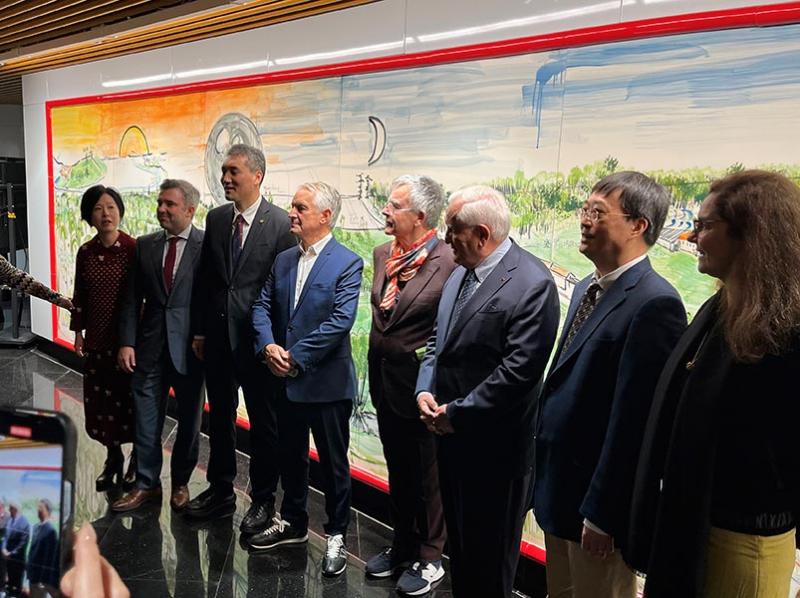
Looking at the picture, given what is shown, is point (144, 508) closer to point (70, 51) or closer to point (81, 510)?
point (81, 510)

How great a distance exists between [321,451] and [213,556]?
796 millimetres

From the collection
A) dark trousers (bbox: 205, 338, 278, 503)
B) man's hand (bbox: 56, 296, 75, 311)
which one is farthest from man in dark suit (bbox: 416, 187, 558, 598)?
man's hand (bbox: 56, 296, 75, 311)

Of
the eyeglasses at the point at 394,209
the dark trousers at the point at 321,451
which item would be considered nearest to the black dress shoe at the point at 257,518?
the dark trousers at the point at 321,451

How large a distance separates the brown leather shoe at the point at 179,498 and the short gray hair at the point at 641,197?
10.1ft

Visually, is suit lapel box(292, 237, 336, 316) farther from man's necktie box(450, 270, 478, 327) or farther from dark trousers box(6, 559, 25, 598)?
dark trousers box(6, 559, 25, 598)

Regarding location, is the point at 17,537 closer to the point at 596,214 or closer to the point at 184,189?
the point at 596,214

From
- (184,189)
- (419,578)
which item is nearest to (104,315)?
(184,189)

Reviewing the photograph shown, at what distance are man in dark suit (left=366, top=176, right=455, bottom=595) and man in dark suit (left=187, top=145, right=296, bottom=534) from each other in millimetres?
685

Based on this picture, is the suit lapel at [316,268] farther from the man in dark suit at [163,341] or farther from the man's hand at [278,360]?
the man in dark suit at [163,341]

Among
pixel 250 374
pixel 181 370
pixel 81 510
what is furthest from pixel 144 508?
pixel 250 374

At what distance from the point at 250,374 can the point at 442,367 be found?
138 centimetres

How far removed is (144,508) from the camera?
4.17 metres

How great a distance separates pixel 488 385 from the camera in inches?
102

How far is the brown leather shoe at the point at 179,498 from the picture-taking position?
13.5 ft
